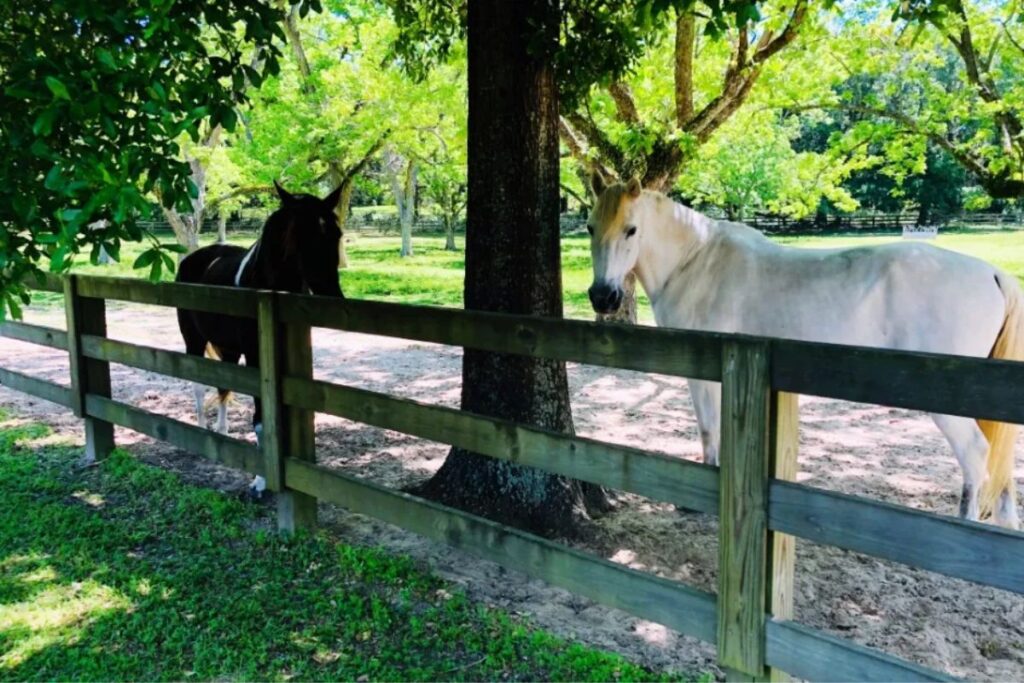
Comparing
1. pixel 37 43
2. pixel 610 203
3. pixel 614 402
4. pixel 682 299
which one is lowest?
pixel 614 402

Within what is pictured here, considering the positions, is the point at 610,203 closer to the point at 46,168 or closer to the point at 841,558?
the point at 841,558

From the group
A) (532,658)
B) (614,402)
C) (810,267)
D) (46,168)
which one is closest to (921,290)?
(810,267)

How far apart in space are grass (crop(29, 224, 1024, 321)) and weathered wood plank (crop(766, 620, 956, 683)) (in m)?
8.65

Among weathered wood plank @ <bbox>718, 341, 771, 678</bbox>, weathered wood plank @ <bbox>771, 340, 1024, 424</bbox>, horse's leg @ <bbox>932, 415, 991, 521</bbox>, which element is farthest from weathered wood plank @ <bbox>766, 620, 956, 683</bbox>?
horse's leg @ <bbox>932, 415, 991, 521</bbox>

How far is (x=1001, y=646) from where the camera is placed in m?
3.10

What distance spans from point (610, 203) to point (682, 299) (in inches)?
34.9

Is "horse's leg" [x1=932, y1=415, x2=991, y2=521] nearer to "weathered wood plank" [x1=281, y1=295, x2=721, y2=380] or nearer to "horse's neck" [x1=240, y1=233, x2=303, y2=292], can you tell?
"weathered wood plank" [x1=281, y1=295, x2=721, y2=380]

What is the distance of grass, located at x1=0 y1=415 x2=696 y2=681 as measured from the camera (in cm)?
295

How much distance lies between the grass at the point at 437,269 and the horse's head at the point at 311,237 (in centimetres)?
776

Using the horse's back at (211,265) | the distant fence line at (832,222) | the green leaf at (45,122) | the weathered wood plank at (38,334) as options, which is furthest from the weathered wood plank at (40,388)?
the distant fence line at (832,222)

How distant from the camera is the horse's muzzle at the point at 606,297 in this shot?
445 cm

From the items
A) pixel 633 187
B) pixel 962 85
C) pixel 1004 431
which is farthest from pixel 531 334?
pixel 962 85

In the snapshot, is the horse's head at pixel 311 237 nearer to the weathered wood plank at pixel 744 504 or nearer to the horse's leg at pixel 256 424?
the horse's leg at pixel 256 424

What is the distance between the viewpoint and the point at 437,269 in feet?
78.0
